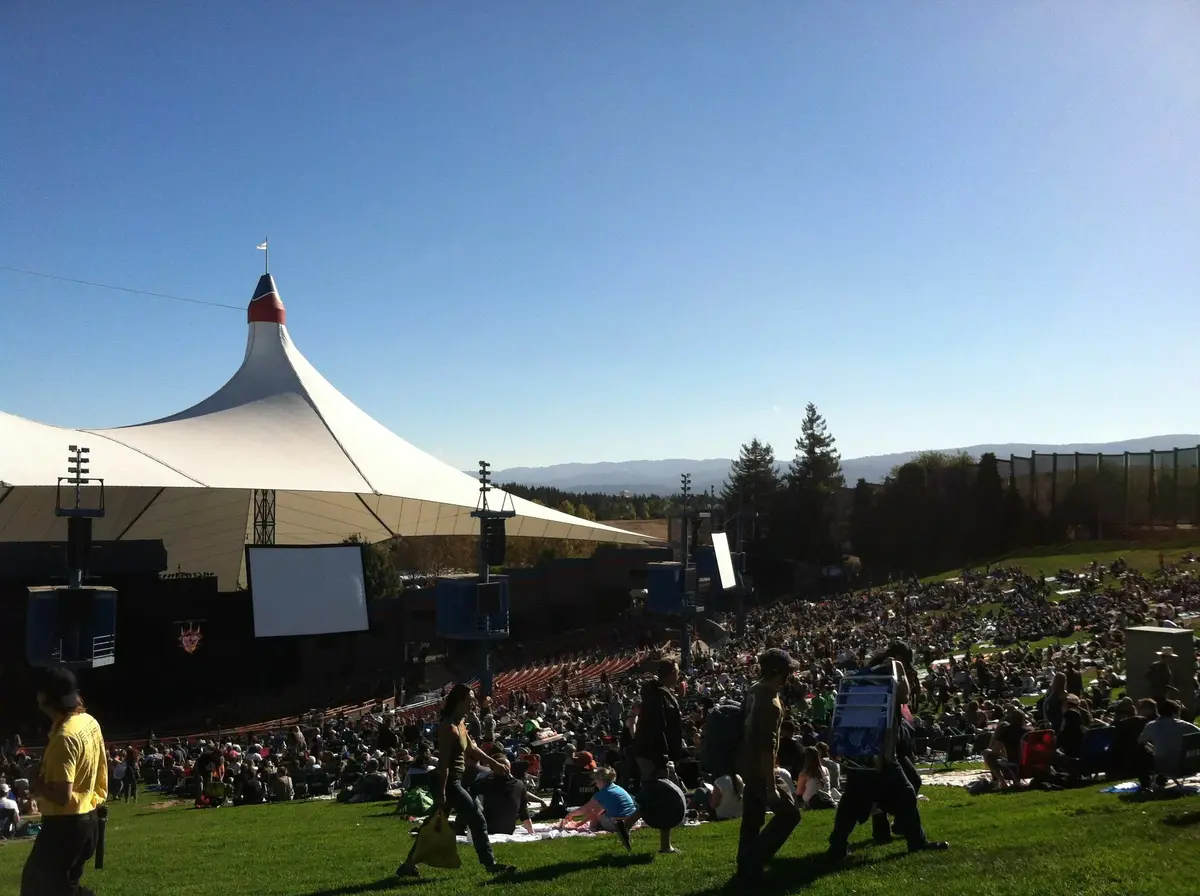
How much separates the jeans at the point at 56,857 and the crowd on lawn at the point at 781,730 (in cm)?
196

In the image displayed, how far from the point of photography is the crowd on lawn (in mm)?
6664

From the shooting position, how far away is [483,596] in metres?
21.4

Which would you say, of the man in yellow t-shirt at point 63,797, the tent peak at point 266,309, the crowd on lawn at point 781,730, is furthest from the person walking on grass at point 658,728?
the tent peak at point 266,309

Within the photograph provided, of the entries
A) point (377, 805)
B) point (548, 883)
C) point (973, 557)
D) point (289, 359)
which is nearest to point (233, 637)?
point (289, 359)

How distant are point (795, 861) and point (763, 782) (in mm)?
806

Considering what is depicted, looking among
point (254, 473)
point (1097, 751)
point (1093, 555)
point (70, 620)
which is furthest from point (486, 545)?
point (1093, 555)

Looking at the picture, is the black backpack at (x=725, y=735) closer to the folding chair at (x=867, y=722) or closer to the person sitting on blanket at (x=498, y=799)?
the folding chair at (x=867, y=722)

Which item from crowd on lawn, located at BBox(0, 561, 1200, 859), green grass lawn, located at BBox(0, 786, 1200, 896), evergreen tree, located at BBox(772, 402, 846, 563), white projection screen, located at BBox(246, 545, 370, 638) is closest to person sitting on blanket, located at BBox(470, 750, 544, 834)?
crowd on lawn, located at BBox(0, 561, 1200, 859)

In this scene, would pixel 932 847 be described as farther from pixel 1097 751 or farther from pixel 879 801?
pixel 1097 751

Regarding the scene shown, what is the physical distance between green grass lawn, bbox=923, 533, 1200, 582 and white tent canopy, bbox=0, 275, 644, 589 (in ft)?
56.0

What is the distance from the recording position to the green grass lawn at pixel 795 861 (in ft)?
15.7

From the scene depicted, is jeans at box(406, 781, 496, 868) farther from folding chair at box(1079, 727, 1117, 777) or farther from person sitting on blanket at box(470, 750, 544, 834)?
folding chair at box(1079, 727, 1117, 777)

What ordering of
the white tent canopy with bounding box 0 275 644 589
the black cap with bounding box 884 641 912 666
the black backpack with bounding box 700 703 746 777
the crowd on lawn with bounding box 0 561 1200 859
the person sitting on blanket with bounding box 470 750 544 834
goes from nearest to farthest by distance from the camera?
the black backpack with bounding box 700 703 746 777 < the black cap with bounding box 884 641 912 666 < the person sitting on blanket with bounding box 470 750 544 834 < the crowd on lawn with bounding box 0 561 1200 859 < the white tent canopy with bounding box 0 275 644 589

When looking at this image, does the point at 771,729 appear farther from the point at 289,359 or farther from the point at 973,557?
the point at 973,557
